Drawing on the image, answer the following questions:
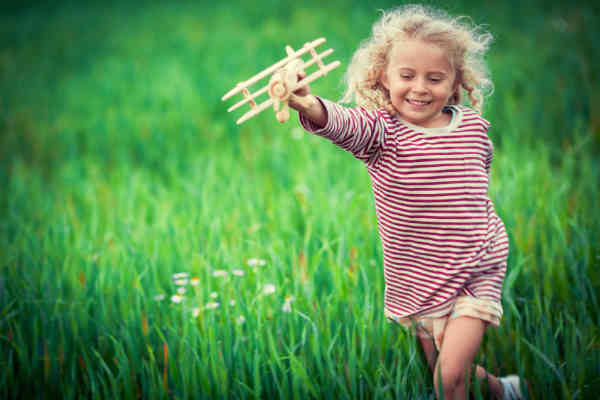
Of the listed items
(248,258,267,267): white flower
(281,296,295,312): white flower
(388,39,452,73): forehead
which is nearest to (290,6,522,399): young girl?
(388,39,452,73): forehead

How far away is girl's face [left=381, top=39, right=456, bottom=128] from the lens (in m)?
1.47

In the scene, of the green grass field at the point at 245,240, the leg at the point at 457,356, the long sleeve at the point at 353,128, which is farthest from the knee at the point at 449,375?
the long sleeve at the point at 353,128

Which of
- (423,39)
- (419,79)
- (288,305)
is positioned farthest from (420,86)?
(288,305)

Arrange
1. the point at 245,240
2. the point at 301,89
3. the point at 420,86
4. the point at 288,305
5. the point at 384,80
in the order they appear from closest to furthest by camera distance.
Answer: the point at 301,89 → the point at 420,86 → the point at 384,80 → the point at 288,305 → the point at 245,240

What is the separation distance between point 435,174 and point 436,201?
84 mm

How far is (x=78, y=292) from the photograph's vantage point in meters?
2.34

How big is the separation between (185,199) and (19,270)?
1.09 meters

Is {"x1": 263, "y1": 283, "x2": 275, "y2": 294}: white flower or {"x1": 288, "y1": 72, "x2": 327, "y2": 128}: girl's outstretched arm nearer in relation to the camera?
{"x1": 288, "y1": 72, "x2": 327, "y2": 128}: girl's outstretched arm

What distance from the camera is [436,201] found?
1.50 m

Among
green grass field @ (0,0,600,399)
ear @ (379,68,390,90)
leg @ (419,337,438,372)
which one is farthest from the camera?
green grass field @ (0,0,600,399)

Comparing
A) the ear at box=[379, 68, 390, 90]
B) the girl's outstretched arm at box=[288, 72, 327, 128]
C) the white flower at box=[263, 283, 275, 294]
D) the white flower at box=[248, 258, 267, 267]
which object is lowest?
the white flower at box=[263, 283, 275, 294]

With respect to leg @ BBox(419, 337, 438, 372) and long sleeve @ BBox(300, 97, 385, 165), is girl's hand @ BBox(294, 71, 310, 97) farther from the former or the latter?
leg @ BBox(419, 337, 438, 372)

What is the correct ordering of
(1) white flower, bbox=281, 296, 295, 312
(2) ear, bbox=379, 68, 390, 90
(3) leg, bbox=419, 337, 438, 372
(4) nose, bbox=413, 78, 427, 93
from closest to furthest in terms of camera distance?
(4) nose, bbox=413, 78, 427, 93 → (2) ear, bbox=379, 68, 390, 90 → (3) leg, bbox=419, 337, 438, 372 → (1) white flower, bbox=281, 296, 295, 312

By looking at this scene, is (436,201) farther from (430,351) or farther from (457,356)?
(430,351)
